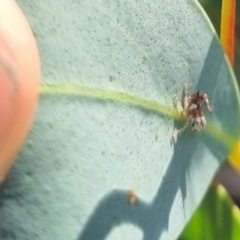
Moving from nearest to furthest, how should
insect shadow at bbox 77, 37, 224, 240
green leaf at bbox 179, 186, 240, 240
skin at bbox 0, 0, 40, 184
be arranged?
1. skin at bbox 0, 0, 40, 184
2. insect shadow at bbox 77, 37, 224, 240
3. green leaf at bbox 179, 186, 240, 240

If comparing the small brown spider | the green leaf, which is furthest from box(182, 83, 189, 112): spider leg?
the green leaf

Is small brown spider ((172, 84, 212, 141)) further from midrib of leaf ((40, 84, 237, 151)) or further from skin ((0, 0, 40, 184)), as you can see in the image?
skin ((0, 0, 40, 184))

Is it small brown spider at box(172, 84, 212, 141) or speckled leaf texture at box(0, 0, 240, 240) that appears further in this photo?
small brown spider at box(172, 84, 212, 141)

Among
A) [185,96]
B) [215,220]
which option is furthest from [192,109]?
[215,220]

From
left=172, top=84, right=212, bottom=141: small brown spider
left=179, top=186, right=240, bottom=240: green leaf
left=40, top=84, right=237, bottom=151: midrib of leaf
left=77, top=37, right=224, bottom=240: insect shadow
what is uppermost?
left=40, top=84, right=237, bottom=151: midrib of leaf

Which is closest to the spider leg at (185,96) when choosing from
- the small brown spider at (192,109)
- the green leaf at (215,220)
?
the small brown spider at (192,109)

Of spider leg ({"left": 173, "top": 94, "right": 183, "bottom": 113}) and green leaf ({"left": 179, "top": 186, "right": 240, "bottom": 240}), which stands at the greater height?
spider leg ({"left": 173, "top": 94, "right": 183, "bottom": 113})
